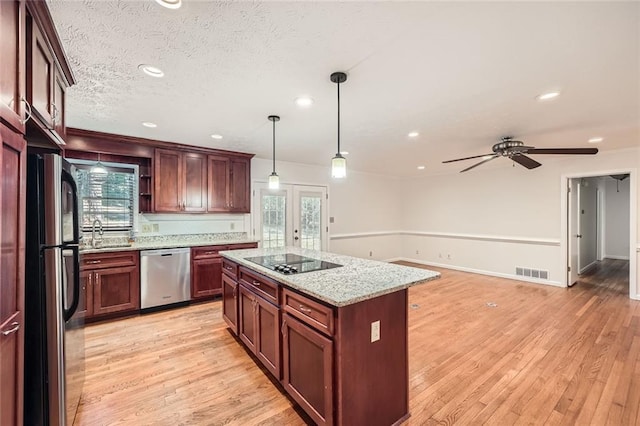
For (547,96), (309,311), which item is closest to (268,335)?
(309,311)

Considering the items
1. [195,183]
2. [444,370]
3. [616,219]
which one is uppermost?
[195,183]

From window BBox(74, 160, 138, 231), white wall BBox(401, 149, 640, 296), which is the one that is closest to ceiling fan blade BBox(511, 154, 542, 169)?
white wall BBox(401, 149, 640, 296)

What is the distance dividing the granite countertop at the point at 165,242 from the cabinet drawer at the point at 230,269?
45.3 inches

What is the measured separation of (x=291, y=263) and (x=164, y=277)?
229 centimetres

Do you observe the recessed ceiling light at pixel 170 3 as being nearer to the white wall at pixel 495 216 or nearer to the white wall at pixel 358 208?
the white wall at pixel 358 208

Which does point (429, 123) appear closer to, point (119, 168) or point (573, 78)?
point (573, 78)

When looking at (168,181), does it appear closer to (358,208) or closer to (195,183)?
(195,183)

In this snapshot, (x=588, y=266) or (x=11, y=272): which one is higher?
(x=11, y=272)

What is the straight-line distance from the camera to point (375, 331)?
5.68 feet

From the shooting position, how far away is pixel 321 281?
190cm

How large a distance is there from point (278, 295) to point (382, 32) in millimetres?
1812

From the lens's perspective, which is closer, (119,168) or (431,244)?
(119,168)

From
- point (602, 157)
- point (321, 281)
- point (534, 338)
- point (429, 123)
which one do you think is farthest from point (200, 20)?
point (602, 157)

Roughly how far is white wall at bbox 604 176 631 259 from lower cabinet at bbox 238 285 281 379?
32.2 ft
